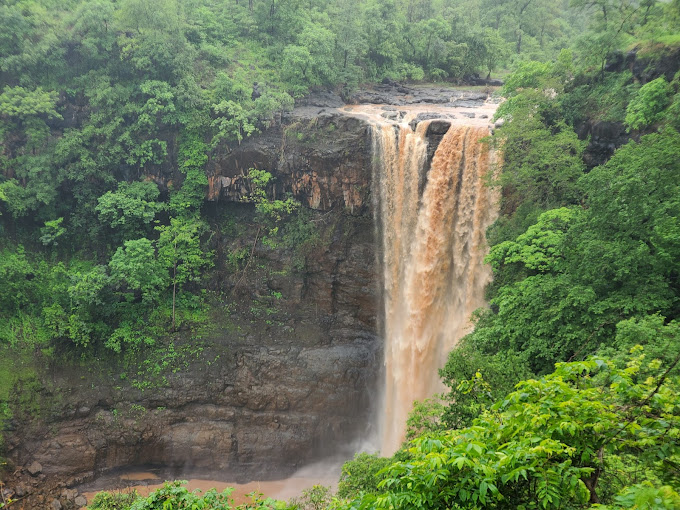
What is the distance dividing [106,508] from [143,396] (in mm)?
4659

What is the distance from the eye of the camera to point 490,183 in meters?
13.8

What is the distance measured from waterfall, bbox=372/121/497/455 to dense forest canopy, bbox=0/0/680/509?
159cm

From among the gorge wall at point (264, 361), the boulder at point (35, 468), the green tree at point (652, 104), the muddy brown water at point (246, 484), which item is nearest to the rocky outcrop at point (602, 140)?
the green tree at point (652, 104)

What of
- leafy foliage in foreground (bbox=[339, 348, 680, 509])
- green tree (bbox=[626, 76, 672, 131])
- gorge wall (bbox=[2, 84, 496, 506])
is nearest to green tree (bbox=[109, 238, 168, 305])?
Answer: gorge wall (bbox=[2, 84, 496, 506])

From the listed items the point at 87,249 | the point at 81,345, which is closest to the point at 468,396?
the point at 81,345

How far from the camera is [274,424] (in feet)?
62.5

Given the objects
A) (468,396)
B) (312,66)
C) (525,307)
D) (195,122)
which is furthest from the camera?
(312,66)

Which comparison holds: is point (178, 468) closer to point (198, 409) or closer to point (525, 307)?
point (198, 409)

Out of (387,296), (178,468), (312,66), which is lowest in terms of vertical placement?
(178,468)

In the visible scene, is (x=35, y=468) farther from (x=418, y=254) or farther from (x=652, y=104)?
(x=652, y=104)

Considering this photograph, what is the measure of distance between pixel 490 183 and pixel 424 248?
14.9ft

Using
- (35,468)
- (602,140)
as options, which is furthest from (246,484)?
(602,140)

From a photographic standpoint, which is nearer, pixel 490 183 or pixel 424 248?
pixel 490 183

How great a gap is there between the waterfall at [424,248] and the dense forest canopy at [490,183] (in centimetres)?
159
